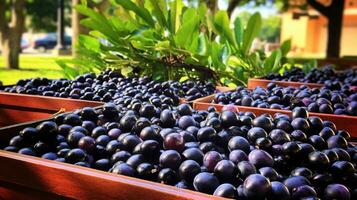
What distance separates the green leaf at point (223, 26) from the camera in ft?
8.62

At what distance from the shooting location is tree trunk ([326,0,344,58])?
1037 cm

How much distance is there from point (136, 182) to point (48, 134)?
1.35ft

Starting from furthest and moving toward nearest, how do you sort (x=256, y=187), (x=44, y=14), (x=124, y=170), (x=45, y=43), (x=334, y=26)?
(x=44, y=14), (x=45, y=43), (x=334, y=26), (x=124, y=170), (x=256, y=187)

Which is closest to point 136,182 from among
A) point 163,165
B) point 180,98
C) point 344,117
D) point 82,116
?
point 163,165

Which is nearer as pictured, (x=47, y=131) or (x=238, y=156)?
(x=238, y=156)

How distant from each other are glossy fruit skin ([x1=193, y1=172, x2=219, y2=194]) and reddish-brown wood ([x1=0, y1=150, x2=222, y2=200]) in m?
0.07

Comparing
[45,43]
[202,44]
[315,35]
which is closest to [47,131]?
[202,44]

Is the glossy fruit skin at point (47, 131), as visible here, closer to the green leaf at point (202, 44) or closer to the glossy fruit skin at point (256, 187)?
the glossy fruit skin at point (256, 187)

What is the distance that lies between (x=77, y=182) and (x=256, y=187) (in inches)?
14.0

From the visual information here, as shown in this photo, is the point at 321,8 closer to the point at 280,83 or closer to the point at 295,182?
the point at 280,83

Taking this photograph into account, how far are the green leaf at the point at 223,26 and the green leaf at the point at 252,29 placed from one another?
0.10 metres

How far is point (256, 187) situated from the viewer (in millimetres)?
737

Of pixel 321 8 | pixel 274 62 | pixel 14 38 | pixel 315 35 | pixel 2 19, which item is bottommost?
pixel 274 62

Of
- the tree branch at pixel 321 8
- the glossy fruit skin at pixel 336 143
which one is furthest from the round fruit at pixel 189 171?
the tree branch at pixel 321 8
